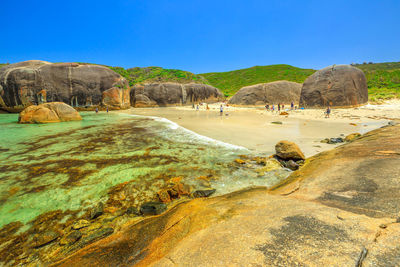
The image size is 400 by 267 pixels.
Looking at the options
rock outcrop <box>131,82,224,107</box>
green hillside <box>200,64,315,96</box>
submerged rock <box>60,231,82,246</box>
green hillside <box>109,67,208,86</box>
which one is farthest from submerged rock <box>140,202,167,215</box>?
green hillside <box>200,64,315,96</box>

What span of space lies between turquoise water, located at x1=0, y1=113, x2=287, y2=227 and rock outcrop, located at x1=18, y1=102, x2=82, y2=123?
24.0ft

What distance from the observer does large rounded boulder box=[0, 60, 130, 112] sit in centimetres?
2056

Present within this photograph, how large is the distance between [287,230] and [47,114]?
1771 cm

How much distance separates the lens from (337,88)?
16.8m

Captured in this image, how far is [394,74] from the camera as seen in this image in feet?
99.6

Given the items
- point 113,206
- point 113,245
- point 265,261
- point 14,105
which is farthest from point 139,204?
point 14,105

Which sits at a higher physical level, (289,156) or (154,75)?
(154,75)

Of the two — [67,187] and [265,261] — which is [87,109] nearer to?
[67,187]

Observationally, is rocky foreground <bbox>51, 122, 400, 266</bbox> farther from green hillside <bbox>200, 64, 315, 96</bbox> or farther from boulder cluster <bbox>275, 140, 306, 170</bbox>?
green hillside <bbox>200, 64, 315, 96</bbox>

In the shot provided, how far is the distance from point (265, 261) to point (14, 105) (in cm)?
3020

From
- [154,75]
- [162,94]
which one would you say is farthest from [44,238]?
[154,75]

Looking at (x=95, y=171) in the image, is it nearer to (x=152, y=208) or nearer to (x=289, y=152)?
(x=152, y=208)

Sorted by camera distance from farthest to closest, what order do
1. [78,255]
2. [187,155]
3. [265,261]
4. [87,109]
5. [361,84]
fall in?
[87,109] < [361,84] < [187,155] < [78,255] < [265,261]

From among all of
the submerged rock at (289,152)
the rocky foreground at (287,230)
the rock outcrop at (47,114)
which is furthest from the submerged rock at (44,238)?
the rock outcrop at (47,114)
